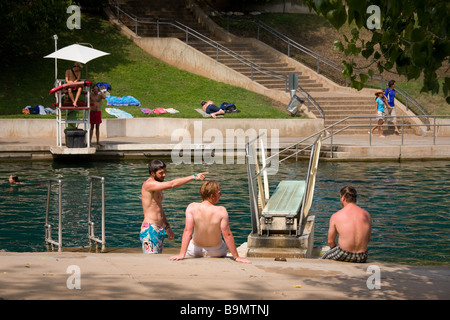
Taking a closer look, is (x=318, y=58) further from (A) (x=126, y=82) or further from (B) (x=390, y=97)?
(A) (x=126, y=82)

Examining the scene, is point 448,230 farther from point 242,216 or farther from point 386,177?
point 386,177

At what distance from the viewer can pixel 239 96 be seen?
3106cm

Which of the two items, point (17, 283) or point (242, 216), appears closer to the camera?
point (17, 283)

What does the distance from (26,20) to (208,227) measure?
23962 mm

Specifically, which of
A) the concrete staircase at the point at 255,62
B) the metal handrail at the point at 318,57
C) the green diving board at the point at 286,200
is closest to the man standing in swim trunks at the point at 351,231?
the green diving board at the point at 286,200

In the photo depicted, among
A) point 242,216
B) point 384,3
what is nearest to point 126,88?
point 242,216

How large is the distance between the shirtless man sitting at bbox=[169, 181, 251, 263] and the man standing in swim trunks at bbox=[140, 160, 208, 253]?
689 millimetres

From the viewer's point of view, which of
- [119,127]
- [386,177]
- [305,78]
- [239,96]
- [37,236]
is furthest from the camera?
[305,78]

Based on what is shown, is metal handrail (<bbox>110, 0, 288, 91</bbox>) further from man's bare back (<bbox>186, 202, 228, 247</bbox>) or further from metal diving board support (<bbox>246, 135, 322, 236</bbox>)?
man's bare back (<bbox>186, 202, 228, 247</bbox>)

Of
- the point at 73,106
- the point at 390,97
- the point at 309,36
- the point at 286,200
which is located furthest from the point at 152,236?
the point at 309,36

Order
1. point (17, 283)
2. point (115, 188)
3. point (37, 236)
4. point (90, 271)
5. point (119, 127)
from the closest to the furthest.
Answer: point (17, 283) → point (90, 271) → point (37, 236) → point (115, 188) → point (119, 127)

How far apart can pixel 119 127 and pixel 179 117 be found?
224 centimetres

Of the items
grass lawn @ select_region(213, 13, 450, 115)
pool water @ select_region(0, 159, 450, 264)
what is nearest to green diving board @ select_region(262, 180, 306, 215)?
pool water @ select_region(0, 159, 450, 264)

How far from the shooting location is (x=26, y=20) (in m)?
31.1
